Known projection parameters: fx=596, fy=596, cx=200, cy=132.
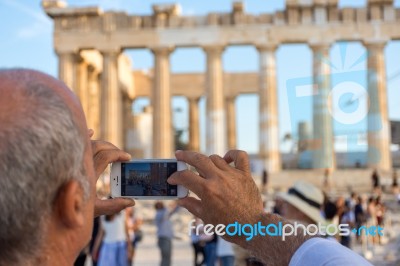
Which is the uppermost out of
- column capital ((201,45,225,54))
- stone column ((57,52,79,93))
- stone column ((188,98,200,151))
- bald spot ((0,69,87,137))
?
column capital ((201,45,225,54))

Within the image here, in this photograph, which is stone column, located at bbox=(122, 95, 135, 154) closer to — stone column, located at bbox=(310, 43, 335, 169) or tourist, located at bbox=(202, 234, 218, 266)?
stone column, located at bbox=(310, 43, 335, 169)

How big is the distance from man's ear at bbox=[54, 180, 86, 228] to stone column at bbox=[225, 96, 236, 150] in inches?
1536

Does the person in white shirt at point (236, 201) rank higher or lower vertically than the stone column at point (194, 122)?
lower

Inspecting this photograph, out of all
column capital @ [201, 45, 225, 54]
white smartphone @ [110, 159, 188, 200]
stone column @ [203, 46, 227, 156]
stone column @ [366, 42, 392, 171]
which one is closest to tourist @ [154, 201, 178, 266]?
white smartphone @ [110, 159, 188, 200]

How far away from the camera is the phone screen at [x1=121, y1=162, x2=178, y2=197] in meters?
1.84

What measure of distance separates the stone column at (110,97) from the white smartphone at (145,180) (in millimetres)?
31205

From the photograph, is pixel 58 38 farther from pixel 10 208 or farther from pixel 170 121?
pixel 10 208

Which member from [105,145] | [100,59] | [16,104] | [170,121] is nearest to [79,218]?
[16,104]

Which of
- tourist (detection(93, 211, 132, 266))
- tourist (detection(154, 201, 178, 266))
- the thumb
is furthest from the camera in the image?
tourist (detection(154, 201, 178, 266))

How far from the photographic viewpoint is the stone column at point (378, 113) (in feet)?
102

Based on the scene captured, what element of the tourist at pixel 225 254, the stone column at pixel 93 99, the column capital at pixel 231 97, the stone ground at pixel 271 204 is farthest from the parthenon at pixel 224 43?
the tourist at pixel 225 254

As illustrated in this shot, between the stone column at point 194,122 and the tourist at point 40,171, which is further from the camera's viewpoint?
the stone column at point 194,122

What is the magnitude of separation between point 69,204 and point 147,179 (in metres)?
0.69

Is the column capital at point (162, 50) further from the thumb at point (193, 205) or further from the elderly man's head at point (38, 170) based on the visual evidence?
the elderly man's head at point (38, 170)
